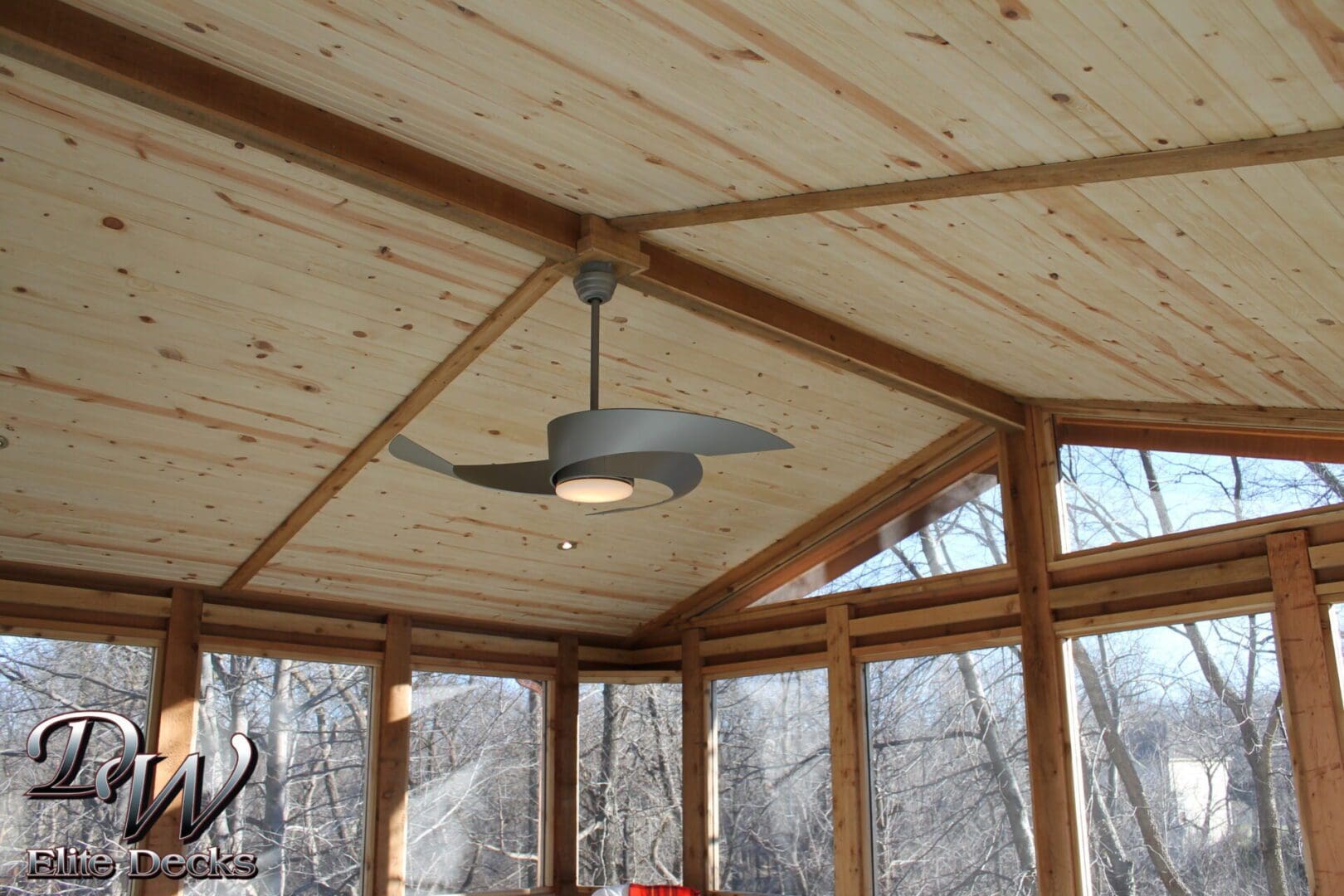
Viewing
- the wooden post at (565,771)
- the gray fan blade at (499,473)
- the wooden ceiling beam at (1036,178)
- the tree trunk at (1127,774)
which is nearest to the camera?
the wooden ceiling beam at (1036,178)

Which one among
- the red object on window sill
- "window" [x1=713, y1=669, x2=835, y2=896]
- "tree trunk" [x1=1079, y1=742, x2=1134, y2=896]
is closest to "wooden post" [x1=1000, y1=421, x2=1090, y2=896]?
"tree trunk" [x1=1079, y1=742, x2=1134, y2=896]

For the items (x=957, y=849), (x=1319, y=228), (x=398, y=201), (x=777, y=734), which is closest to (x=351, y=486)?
(x=398, y=201)

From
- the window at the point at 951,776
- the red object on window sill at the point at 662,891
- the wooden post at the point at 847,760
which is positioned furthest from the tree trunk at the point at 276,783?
the window at the point at 951,776

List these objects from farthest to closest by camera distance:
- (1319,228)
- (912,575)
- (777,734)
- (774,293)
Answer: (777,734)
(912,575)
(774,293)
(1319,228)

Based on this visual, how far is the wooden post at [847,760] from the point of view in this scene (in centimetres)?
670

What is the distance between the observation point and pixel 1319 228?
3.27m

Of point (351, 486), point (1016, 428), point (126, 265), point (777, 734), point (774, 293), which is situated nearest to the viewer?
point (126, 265)

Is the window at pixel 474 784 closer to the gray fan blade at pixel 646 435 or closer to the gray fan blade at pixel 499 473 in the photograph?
the gray fan blade at pixel 499 473

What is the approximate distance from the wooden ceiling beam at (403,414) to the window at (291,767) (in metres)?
0.62

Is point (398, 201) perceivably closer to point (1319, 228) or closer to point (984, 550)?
point (1319, 228)

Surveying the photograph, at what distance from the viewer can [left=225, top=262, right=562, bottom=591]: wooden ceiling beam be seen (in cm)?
471

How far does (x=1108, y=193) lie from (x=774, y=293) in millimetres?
1894

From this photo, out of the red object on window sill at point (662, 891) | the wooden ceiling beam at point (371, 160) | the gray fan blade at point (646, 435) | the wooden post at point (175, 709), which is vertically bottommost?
the red object on window sill at point (662, 891)

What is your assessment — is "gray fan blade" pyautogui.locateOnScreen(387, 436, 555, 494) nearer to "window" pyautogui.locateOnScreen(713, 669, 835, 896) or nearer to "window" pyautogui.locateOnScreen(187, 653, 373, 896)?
"window" pyautogui.locateOnScreen(187, 653, 373, 896)
